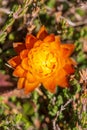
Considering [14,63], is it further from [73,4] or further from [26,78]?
[73,4]

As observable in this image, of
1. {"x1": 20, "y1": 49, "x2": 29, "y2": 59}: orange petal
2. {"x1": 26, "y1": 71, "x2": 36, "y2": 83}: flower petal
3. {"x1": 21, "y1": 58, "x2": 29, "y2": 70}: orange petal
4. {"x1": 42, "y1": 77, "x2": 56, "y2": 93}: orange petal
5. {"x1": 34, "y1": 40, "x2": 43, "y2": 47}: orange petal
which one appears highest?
{"x1": 34, "y1": 40, "x2": 43, "y2": 47}: orange petal

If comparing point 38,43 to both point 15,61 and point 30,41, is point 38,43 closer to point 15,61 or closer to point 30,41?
point 30,41

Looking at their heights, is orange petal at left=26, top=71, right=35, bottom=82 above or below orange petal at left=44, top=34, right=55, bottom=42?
below

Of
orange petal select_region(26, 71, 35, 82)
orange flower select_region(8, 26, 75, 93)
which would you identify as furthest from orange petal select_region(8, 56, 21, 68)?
orange petal select_region(26, 71, 35, 82)

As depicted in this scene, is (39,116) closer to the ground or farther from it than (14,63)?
closer to the ground

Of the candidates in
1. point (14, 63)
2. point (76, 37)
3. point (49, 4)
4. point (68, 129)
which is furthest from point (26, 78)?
point (49, 4)

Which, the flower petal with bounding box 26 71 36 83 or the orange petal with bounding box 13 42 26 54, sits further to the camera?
the orange petal with bounding box 13 42 26 54

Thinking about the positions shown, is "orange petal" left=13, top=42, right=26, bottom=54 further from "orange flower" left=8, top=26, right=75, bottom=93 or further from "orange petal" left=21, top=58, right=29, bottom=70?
"orange petal" left=21, top=58, right=29, bottom=70
